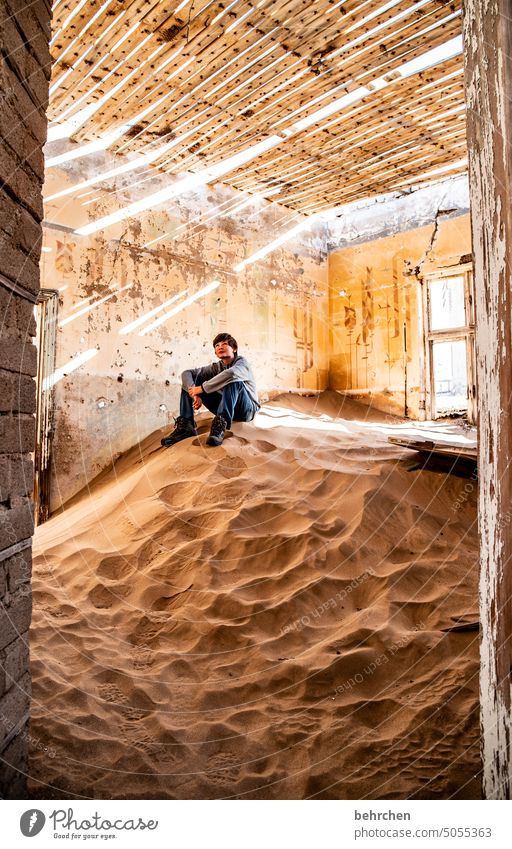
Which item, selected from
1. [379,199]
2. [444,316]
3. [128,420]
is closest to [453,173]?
[379,199]

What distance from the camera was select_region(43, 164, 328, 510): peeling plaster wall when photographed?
241 inches

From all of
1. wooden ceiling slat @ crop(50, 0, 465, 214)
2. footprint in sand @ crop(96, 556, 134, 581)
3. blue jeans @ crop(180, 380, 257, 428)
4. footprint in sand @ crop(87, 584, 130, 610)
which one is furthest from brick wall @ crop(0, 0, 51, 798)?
blue jeans @ crop(180, 380, 257, 428)

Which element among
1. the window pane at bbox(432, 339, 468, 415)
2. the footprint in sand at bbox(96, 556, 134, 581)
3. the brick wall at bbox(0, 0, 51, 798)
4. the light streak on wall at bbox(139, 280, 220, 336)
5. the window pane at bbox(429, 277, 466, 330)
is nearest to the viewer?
the brick wall at bbox(0, 0, 51, 798)

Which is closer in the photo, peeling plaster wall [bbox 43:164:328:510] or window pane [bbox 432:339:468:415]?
peeling plaster wall [bbox 43:164:328:510]

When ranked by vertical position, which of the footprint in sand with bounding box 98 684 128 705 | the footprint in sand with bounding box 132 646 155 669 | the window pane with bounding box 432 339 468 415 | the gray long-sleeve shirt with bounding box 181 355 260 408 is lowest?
the footprint in sand with bounding box 98 684 128 705

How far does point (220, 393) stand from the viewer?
5617mm

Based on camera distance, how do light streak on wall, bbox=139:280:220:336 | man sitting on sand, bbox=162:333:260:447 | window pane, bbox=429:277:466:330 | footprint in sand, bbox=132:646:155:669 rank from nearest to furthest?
footprint in sand, bbox=132:646:155:669 < man sitting on sand, bbox=162:333:260:447 < light streak on wall, bbox=139:280:220:336 < window pane, bbox=429:277:466:330

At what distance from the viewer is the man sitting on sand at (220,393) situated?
537 cm

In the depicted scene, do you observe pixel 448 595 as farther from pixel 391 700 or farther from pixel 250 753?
pixel 250 753

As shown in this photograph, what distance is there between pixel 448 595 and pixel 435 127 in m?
5.73

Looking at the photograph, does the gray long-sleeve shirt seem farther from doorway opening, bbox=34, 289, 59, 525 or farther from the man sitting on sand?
doorway opening, bbox=34, 289, 59, 525

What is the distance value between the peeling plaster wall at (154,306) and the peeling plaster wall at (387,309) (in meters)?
0.45

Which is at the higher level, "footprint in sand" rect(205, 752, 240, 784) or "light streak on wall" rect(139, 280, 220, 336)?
"light streak on wall" rect(139, 280, 220, 336)

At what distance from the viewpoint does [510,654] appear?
148 cm
